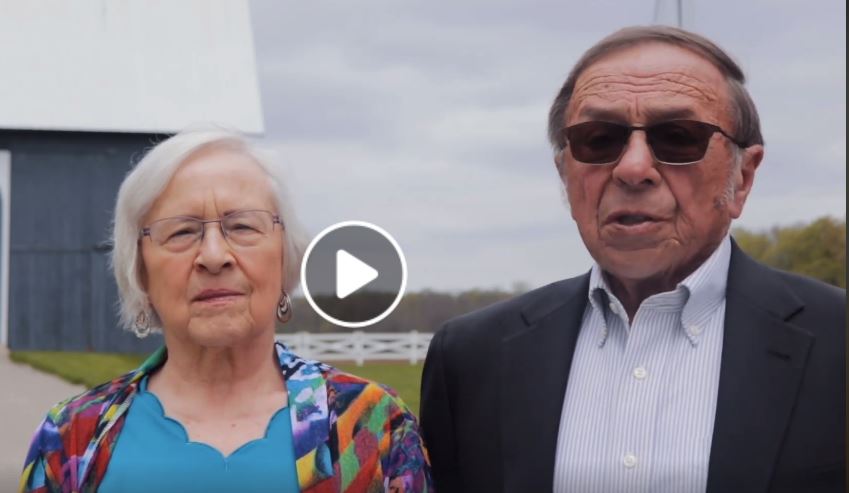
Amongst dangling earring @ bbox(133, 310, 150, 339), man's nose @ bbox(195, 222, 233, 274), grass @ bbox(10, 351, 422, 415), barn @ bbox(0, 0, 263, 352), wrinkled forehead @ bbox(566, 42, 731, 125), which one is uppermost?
barn @ bbox(0, 0, 263, 352)

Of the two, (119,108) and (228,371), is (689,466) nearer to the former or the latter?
(228,371)

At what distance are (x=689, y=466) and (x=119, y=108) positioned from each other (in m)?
16.3

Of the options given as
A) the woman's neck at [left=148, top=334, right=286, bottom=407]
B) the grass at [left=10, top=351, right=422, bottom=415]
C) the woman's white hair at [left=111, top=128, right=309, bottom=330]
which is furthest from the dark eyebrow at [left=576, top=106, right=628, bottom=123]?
the grass at [left=10, top=351, right=422, bottom=415]

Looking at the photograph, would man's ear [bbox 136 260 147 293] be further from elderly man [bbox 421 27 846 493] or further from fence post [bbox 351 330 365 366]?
fence post [bbox 351 330 365 366]

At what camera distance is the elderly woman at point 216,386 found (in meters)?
2.81

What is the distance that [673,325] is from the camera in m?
2.87

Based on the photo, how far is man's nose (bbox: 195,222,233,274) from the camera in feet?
9.08

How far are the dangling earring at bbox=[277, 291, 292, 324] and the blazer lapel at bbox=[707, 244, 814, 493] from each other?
3.68ft

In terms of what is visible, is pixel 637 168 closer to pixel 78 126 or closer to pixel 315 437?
pixel 315 437

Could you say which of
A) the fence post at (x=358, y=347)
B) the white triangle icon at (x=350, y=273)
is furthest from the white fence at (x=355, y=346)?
the white triangle icon at (x=350, y=273)

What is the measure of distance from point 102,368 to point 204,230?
13718 millimetres

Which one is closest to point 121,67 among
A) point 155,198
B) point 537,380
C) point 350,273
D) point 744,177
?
point 350,273

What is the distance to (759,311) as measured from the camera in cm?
287

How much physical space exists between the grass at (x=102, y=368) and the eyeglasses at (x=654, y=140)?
35.5 feet
